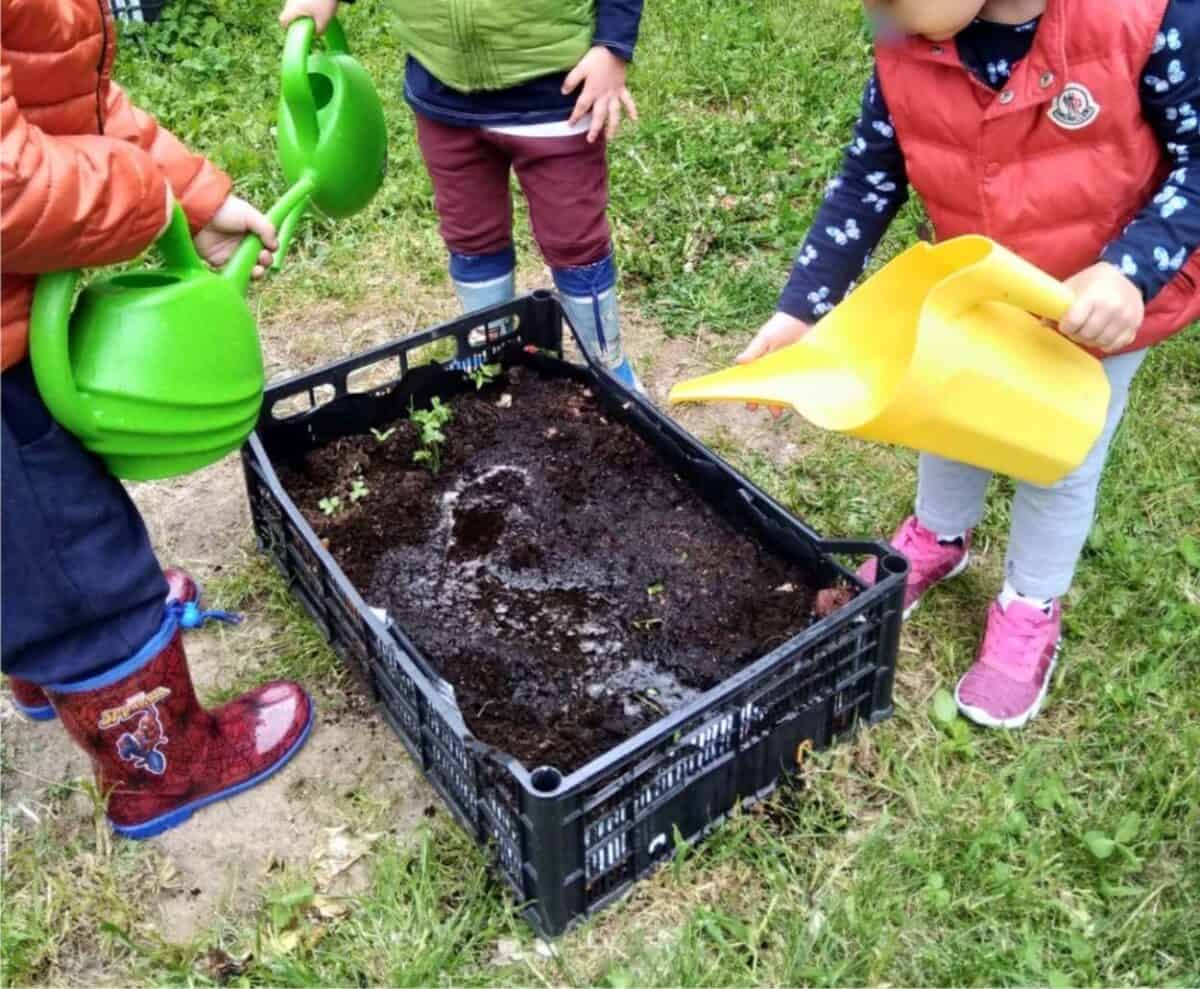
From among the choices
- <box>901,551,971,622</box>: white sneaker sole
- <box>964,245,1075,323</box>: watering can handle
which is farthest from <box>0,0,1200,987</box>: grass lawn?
<box>964,245,1075,323</box>: watering can handle

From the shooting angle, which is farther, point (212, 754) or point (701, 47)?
point (701, 47)

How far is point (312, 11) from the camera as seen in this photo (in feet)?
6.51

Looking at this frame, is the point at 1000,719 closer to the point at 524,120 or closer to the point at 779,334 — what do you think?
the point at 779,334

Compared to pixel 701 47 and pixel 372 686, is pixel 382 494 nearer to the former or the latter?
pixel 372 686

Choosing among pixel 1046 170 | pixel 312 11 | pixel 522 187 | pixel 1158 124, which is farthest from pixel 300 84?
pixel 1158 124

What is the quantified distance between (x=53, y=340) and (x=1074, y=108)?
1.09m

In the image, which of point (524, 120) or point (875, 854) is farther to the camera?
point (524, 120)

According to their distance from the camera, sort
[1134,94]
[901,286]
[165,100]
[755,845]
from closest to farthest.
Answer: [1134,94]
[901,286]
[755,845]
[165,100]

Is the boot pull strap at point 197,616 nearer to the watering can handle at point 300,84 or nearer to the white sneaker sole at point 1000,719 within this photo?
the watering can handle at point 300,84

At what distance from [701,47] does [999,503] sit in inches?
Result: 81.3

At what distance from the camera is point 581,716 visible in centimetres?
170

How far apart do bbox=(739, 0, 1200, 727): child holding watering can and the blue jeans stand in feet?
2.64

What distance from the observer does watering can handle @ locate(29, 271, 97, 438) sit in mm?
1276

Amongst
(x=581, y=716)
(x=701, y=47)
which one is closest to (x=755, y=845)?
(x=581, y=716)
